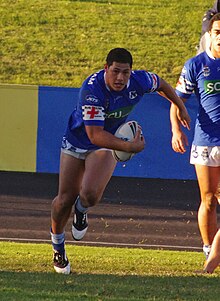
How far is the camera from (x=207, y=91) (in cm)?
912

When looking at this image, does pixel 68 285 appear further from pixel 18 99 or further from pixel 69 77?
pixel 69 77

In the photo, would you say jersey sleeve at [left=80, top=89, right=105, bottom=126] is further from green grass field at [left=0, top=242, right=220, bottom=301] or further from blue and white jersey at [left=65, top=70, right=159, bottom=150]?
green grass field at [left=0, top=242, right=220, bottom=301]

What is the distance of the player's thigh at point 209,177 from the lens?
357 inches

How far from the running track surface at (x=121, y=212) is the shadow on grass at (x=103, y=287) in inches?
171

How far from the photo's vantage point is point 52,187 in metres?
16.3

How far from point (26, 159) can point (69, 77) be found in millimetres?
5949

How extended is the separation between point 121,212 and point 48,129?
3.27 meters

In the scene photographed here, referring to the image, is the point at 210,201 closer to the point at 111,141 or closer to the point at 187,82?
the point at 187,82

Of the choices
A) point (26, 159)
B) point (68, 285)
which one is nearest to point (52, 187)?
point (26, 159)

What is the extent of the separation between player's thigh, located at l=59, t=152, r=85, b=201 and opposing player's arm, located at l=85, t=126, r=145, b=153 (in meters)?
0.53

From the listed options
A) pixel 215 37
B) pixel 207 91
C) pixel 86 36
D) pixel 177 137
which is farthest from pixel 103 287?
pixel 86 36

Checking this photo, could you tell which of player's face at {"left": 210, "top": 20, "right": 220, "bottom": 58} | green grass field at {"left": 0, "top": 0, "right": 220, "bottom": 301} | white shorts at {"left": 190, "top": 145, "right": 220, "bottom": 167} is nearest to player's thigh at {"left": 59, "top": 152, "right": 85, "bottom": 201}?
white shorts at {"left": 190, "top": 145, "right": 220, "bottom": 167}

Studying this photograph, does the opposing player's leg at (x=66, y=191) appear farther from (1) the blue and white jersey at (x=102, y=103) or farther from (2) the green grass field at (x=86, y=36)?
(2) the green grass field at (x=86, y=36)

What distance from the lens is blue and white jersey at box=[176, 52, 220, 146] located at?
9078mm
